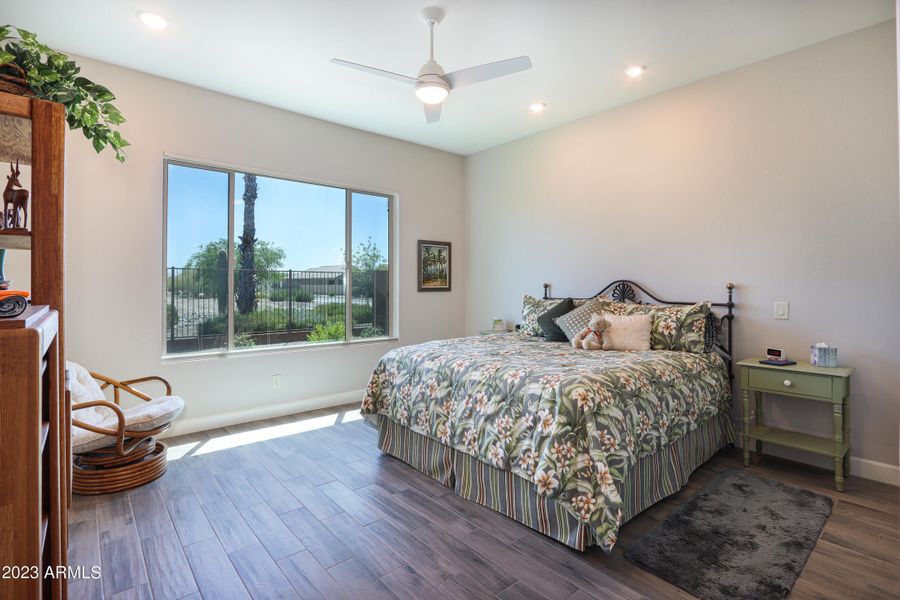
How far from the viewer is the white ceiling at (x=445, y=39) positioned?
2.66 metres

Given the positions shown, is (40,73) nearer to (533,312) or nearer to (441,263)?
(533,312)

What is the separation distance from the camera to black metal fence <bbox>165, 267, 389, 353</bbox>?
3838 mm

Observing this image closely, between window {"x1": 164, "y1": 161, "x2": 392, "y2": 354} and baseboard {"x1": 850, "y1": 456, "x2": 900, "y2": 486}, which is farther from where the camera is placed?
window {"x1": 164, "y1": 161, "x2": 392, "y2": 354}

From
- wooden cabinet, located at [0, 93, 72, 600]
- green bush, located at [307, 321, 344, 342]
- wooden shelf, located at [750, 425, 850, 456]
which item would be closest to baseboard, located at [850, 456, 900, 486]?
wooden shelf, located at [750, 425, 850, 456]

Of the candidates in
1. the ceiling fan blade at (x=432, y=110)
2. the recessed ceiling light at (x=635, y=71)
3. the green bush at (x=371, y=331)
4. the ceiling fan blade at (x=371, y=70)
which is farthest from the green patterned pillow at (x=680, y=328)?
the green bush at (x=371, y=331)

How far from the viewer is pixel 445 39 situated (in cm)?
298

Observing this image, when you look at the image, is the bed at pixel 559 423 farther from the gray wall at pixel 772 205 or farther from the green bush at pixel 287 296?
the green bush at pixel 287 296

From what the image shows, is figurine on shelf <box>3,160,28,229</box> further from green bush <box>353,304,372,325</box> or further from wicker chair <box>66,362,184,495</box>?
green bush <box>353,304,372,325</box>

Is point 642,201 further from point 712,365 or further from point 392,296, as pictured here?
point 392,296

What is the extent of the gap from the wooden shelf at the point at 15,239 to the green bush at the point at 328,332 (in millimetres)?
3515

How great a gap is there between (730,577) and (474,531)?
1128 mm

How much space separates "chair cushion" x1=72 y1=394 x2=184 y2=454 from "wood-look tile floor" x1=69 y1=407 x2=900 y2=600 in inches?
13.5

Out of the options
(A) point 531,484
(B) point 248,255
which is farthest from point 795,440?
(B) point 248,255

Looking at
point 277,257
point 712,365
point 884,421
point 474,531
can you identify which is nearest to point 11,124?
point 474,531
